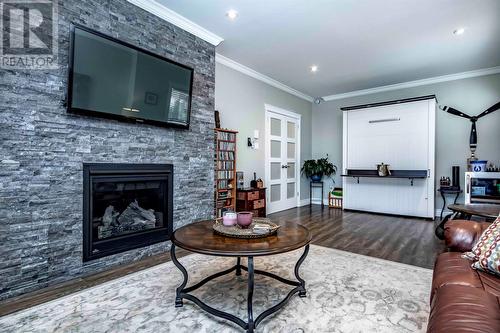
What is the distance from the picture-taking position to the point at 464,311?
3.50 ft

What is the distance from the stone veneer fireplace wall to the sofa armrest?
2.76 meters

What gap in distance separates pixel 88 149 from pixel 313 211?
178 inches

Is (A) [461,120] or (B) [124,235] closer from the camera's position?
(B) [124,235]

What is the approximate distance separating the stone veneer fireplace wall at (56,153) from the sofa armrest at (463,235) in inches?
109

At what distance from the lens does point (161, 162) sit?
3107 millimetres

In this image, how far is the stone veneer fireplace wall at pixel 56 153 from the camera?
2061 millimetres

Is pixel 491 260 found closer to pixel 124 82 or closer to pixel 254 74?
pixel 124 82

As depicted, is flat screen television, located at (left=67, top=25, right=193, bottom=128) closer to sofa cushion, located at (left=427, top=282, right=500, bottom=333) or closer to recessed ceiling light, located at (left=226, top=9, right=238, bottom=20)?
recessed ceiling light, located at (left=226, top=9, right=238, bottom=20)

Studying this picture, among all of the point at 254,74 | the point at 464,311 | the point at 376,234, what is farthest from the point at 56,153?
the point at 376,234

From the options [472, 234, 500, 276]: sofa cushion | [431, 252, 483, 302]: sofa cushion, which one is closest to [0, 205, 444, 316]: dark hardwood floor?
[431, 252, 483, 302]: sofa cushion

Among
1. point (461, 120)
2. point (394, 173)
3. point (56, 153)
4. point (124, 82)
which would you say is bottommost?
point (394, 173)

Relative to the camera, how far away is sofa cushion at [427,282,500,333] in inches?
38.0

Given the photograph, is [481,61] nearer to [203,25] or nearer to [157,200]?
[203,25]

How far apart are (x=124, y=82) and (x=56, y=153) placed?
898 millimetres
